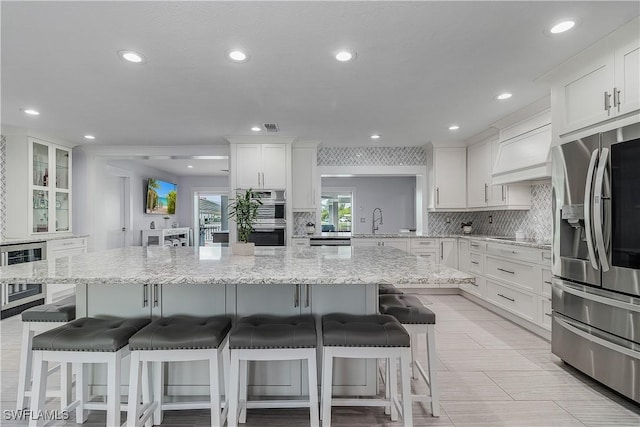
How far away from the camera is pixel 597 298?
86.6 inches

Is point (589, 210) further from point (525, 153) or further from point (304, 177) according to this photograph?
point (304, 177)

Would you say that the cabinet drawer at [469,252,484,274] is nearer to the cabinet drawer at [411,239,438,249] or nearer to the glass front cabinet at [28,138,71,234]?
the cabinet drawer at [411,239,438,249]

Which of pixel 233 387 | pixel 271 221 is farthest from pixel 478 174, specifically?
pixel 233 387

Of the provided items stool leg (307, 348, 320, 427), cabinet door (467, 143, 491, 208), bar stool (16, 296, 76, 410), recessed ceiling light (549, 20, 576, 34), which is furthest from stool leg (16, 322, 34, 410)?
cabinet door (467, 143, 491, 208)

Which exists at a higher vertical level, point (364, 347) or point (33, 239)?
point (33, 239)

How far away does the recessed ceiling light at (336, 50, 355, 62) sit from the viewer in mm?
2315

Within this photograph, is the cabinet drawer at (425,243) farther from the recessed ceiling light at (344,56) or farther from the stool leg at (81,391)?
the stool leg at (81,391)

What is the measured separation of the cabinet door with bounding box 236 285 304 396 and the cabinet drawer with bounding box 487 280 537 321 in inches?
103

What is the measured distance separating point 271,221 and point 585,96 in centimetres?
376

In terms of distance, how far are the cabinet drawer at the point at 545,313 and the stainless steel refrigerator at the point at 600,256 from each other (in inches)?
21.6

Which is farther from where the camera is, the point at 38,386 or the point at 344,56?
the point at 344,56

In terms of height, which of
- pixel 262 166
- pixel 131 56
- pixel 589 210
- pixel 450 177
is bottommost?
pixel 589 210

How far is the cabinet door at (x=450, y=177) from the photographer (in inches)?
205

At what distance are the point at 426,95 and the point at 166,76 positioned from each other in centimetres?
233
